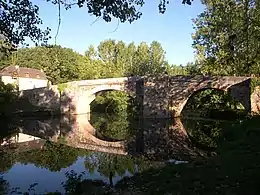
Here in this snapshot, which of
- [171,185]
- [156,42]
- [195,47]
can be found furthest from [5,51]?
[156,42]

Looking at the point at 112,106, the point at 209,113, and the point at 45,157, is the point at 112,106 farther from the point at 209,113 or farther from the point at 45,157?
the point at 45,157

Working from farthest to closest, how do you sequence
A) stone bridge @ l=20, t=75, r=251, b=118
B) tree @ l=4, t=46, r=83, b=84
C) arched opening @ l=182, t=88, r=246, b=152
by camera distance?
1. tree @ l=4, t=46, r=83, b=84
2. stone bridge @ l=20, t=75, r=251, b=118
3. arched opening @ l=182, t=88, r=246, b=152

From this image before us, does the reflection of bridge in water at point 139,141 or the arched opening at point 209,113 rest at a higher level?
the arched opening at point 209,113

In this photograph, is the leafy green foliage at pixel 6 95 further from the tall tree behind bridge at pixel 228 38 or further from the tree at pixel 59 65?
the tall tree behind bridge at pixel 228 38

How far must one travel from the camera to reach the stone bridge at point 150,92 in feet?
82.0

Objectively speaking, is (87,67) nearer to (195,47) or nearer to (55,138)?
(195,47)

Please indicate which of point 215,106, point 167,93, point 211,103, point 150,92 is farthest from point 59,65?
point 215,106

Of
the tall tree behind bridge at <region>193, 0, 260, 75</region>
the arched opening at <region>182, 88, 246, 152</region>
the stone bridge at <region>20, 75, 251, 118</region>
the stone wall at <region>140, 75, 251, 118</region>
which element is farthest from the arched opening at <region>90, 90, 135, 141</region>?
the tall tree behind bridge at <region>193, 0, 260, 75</region>

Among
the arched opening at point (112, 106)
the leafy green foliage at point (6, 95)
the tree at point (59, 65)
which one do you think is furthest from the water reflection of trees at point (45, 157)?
the tree at point (59, 65)

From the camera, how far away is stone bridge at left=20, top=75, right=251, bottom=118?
25.0 m

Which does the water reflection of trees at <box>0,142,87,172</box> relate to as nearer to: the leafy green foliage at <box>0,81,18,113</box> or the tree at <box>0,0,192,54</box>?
the tree at <box>0,0,192,54</box>

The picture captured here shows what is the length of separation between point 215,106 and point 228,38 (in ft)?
20.1

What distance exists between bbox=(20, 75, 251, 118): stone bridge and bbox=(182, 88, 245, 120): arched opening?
45.9 inches

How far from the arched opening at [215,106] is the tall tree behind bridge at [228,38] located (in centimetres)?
210
